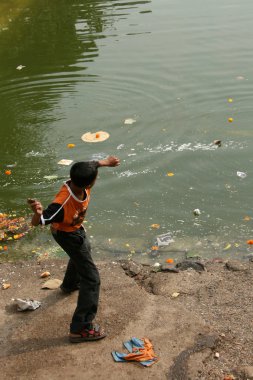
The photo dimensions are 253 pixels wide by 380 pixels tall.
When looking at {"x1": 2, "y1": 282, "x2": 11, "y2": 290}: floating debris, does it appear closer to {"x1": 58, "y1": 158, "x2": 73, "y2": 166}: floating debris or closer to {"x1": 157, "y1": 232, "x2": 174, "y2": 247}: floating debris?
{"x1": 157, "y1": 232, "x2": 174, "y2": 247}: floating debris

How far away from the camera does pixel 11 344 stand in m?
4.50

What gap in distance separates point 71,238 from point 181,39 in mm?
7971

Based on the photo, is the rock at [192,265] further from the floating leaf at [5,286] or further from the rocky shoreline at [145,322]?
the floating leaf at [5,286]

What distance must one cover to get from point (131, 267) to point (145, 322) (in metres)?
0.91

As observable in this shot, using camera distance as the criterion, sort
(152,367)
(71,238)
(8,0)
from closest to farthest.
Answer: (152,367)
(71,238)
(8,0)

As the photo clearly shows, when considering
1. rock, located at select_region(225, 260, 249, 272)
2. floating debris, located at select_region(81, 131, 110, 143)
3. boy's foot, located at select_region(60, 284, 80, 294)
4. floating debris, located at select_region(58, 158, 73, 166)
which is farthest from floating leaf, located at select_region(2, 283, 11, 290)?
floating debris, located at select_region(81, 131, 110, 143)

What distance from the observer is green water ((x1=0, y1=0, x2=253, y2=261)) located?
20.6 feet

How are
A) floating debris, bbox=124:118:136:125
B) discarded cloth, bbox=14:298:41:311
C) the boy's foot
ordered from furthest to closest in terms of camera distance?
1. floating debris, bbox=124:118:136:125
2. the boy's foot
3. discarded cloth, bbox=14:298:41:311

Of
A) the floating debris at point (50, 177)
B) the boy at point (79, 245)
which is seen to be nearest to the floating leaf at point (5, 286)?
the boy at point (79, 245)

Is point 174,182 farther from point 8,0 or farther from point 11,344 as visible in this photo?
point 8,0

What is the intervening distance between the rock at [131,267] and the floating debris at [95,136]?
2864 millimetres

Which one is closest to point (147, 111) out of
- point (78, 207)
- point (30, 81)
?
point (30, 81)

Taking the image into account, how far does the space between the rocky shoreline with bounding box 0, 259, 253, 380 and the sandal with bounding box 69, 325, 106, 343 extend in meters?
0.05

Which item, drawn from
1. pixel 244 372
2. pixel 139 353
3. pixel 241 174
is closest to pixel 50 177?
pixel 241 174
